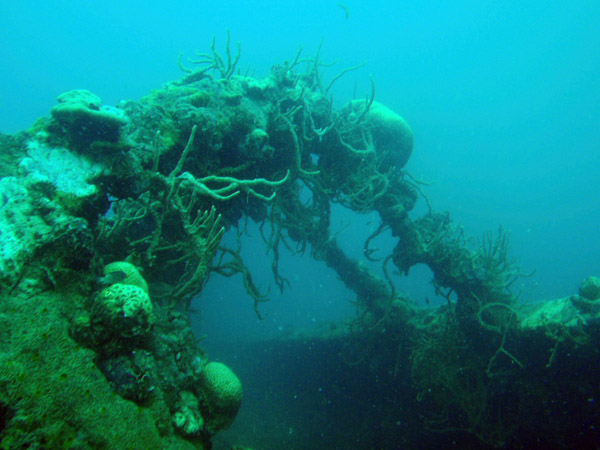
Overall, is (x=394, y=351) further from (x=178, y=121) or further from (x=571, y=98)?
(x=571, y=98)

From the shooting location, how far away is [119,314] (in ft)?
6.75

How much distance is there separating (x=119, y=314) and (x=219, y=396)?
4.24 ft

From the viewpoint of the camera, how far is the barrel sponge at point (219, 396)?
2.80 m

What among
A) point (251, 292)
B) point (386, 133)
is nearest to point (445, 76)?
point (386, 133)

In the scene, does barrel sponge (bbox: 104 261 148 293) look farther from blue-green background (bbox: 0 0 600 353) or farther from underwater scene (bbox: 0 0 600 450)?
blue-green background (bbox: 0 0 600 353)

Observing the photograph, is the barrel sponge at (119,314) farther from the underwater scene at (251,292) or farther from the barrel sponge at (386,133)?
the barrel sponge at (386,133)

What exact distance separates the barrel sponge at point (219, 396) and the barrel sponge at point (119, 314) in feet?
3.26

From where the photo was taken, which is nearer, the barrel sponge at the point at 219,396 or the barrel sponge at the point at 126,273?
the barrel sponge at the point at 126,273

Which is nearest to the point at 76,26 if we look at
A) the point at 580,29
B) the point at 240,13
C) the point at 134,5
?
the point at 134,5

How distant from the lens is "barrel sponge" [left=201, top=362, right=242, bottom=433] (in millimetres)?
2801

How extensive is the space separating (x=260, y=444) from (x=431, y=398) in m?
5.52

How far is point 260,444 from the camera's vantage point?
9.54m

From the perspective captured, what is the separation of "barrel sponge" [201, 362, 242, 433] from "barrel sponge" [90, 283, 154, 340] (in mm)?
995

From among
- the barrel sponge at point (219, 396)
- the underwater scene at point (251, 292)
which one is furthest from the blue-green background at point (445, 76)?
the barrel sponge at point (219, 396)
